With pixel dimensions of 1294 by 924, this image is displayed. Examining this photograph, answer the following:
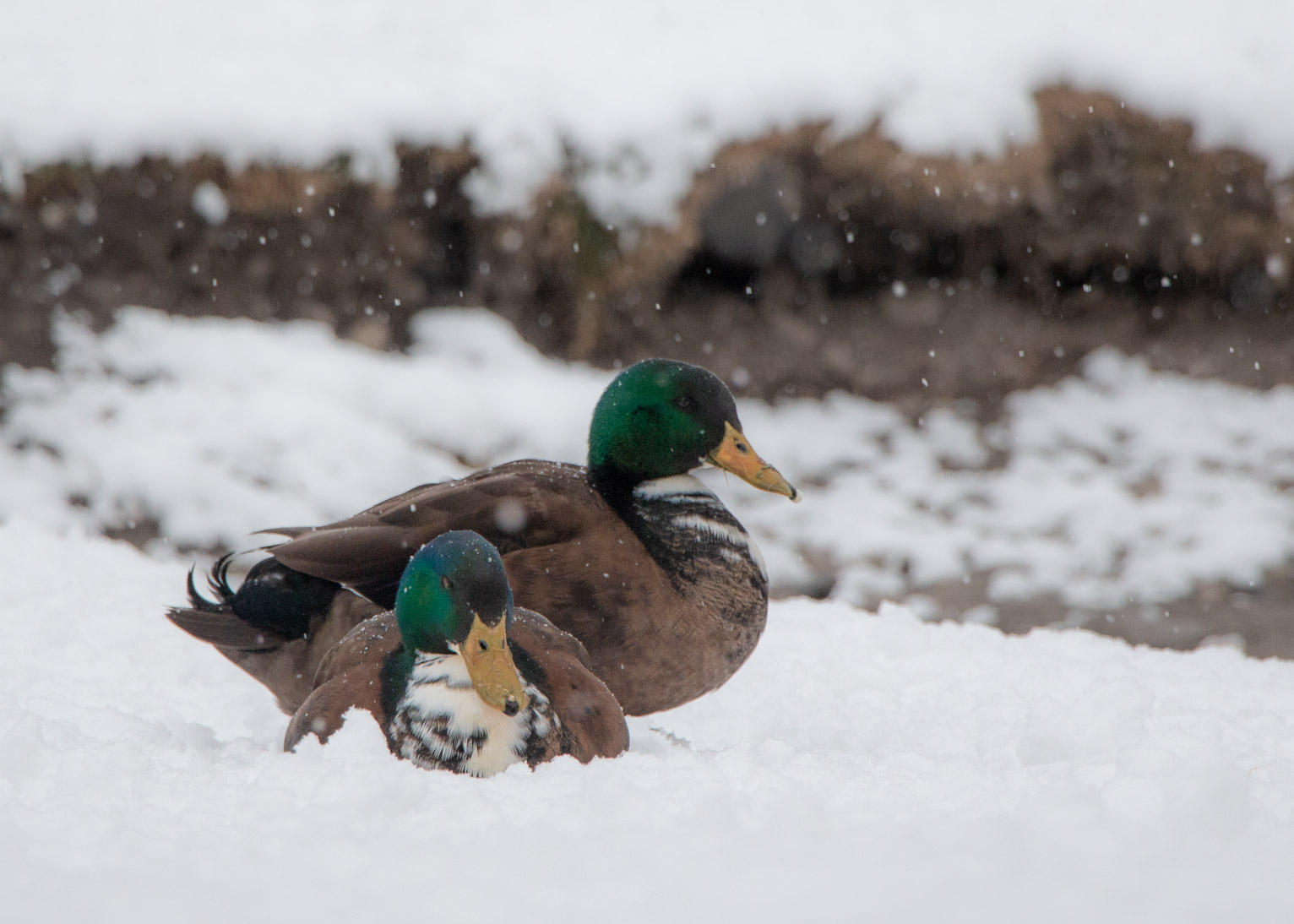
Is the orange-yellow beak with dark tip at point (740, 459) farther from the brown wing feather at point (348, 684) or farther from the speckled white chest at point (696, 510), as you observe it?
the brown wing feather at point (348, 684)

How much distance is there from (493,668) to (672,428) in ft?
3.65

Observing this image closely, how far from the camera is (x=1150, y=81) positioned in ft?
25.0

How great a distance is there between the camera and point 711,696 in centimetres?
386

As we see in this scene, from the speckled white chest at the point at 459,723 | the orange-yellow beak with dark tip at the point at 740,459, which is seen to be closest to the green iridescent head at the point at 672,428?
the orange-yellow beak with dark tip at the point at 740,459

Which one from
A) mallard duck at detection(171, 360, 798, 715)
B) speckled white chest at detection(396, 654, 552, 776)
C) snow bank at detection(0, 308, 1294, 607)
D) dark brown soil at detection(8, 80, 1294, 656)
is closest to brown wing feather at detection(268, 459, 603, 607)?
mallard duck at detection(171, 360, 798, 715)

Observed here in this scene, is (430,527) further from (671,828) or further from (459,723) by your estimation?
(671,828)

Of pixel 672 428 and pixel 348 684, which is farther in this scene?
pixel 672 428

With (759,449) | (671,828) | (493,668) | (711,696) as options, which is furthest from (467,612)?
(759,449)

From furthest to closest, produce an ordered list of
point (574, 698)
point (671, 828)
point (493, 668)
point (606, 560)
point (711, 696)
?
point (711, 696) < point (606, 560) < point (574, 698) < point (493, 668) < point (671, 828)

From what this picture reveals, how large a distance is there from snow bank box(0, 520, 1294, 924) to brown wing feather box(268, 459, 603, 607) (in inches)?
17.8

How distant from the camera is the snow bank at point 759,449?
560 centimetres

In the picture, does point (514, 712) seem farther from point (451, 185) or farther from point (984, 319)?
point (984, 319)

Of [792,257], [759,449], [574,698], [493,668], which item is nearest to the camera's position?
[493,668]

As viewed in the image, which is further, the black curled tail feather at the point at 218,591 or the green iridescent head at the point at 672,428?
the green iridescent head at the point at 672,428
